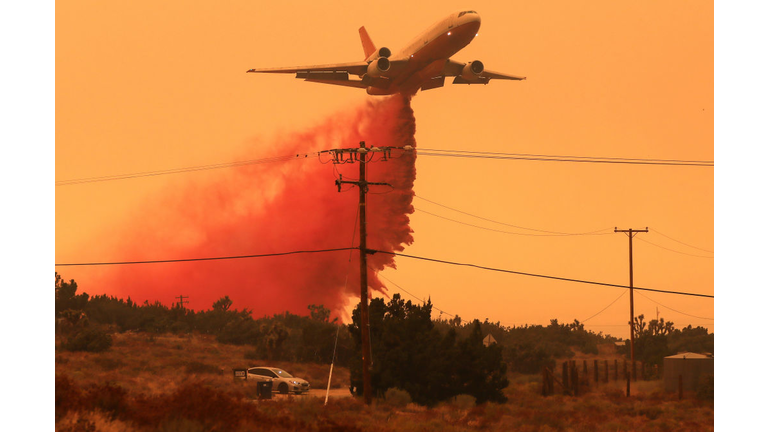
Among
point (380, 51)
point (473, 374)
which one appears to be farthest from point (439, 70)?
point (473, 374)

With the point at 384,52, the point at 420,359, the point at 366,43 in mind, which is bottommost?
the point at 420,359

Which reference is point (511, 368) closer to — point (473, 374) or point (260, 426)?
point (473, 374)

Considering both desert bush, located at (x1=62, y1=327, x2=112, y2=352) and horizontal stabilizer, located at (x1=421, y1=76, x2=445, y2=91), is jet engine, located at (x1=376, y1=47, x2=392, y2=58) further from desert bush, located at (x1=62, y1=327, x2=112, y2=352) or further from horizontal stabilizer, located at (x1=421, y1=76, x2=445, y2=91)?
desert bush, located at (x1=62, y1=327, x2=112, y2=352)

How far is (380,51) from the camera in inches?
2032

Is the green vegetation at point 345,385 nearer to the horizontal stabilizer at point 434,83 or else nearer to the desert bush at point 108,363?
the desert bush at point 108,363

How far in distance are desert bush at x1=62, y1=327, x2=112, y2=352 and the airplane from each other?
26.4 metres

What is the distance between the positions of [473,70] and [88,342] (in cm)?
3650

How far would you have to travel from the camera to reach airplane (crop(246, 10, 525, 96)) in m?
48.4

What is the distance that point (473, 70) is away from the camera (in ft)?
182

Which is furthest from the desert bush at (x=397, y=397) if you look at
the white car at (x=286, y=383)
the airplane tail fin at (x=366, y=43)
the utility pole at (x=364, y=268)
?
the airplane tail fin at (x=366, y=43)

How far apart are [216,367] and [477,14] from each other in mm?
31225

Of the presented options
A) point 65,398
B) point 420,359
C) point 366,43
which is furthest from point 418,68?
point 65,398

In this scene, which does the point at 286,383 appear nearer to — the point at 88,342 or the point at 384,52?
the point at 384,52

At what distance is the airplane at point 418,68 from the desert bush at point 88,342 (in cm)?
2644
